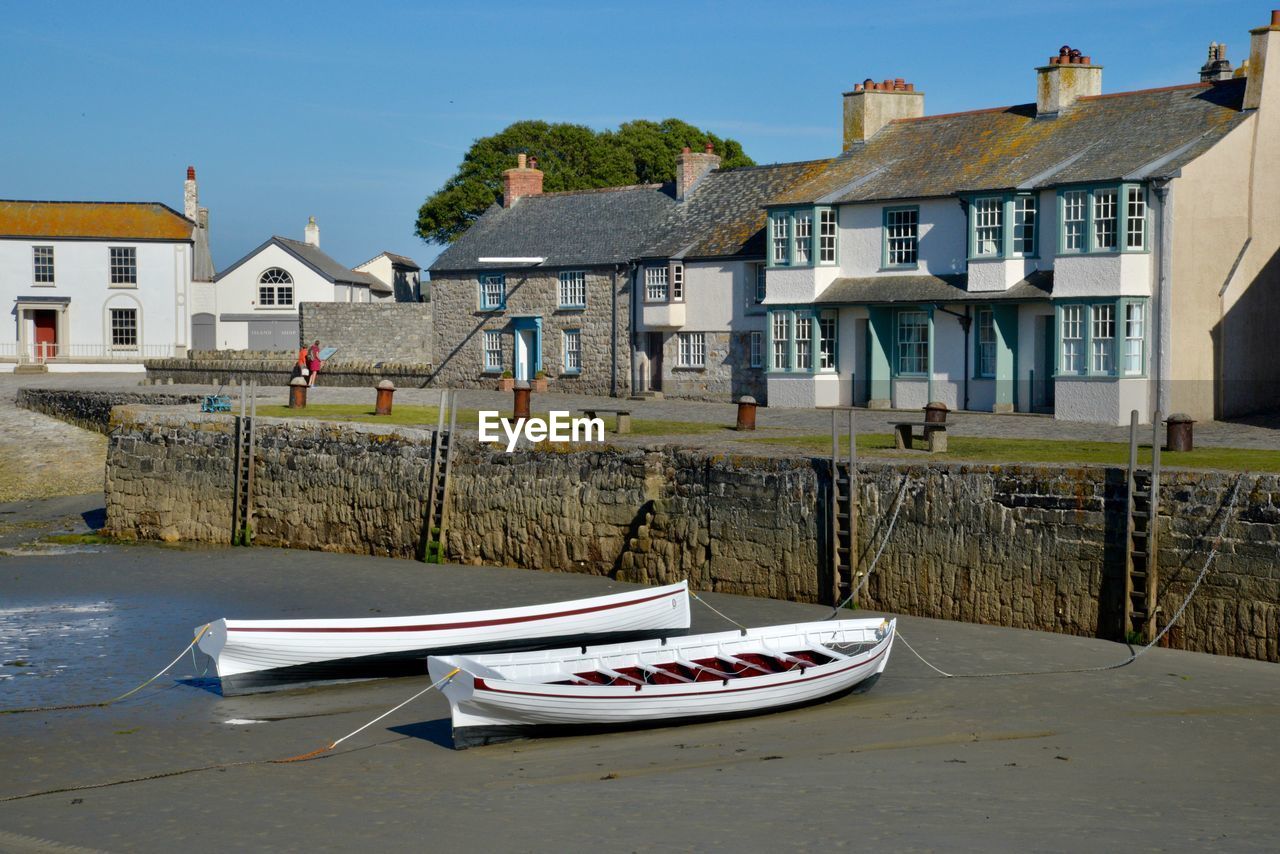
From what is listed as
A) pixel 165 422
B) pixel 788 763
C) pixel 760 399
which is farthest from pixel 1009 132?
pixel 788 763

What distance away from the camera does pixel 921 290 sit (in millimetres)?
36875

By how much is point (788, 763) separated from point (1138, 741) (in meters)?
3.46

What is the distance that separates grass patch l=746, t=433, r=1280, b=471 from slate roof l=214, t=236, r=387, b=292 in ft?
140

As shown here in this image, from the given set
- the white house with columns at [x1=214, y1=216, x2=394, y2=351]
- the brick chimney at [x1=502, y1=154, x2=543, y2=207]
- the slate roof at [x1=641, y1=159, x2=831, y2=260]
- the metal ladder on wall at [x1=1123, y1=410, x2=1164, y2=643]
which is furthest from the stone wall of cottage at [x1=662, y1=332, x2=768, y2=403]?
the white house with columns at [x1=214, y1=216, x2=394, y2=351]

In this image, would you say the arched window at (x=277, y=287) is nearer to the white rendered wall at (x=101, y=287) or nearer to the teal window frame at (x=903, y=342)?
the white rendered wall at (x=101, y=287)

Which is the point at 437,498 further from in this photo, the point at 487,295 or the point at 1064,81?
the point at 487,295

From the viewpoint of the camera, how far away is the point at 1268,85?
3369cm

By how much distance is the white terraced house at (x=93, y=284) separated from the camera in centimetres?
6328

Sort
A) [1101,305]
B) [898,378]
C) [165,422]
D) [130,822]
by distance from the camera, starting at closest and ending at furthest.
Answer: [130,822] → [165,422] → [1101,305] → [898,378]

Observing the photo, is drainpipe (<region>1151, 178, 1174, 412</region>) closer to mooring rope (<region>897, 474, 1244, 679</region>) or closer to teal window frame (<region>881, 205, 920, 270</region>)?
teal window frame (<region>881, 205, 920, 270</region>)

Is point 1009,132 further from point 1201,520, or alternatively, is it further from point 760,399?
point 1201,520

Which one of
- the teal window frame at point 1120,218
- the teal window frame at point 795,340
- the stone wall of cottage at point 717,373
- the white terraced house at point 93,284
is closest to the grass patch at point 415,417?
the teal window frame at point 795,340

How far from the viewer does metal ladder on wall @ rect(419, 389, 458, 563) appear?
26.4 m

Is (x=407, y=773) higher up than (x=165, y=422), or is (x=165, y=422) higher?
(x=165, y=422)
